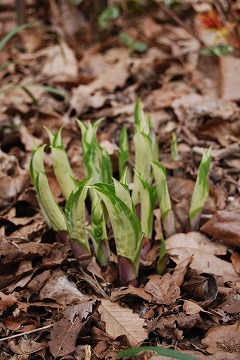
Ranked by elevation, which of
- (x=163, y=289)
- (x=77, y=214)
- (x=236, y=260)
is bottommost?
(x=236, y=260)

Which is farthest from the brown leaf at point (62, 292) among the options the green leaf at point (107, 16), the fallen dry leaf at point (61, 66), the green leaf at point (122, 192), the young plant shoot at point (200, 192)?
the green leaf at point (107, 16)

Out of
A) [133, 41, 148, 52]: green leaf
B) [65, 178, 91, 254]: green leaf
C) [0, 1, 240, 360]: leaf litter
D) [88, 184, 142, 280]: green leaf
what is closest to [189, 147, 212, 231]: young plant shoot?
[0, 1, 240, 360]: leaf litter

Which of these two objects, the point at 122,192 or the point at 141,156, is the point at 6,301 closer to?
the point at 122,192

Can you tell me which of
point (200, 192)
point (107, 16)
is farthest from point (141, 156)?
point (107, 16)

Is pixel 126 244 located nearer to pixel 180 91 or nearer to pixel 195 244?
pixel 195 244

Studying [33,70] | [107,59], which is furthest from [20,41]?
[107,59]

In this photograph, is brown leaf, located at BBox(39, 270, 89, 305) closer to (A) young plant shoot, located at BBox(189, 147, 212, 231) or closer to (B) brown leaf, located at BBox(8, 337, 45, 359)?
(B) brown leaf, located at BBox(8, 337, 45, 359)
